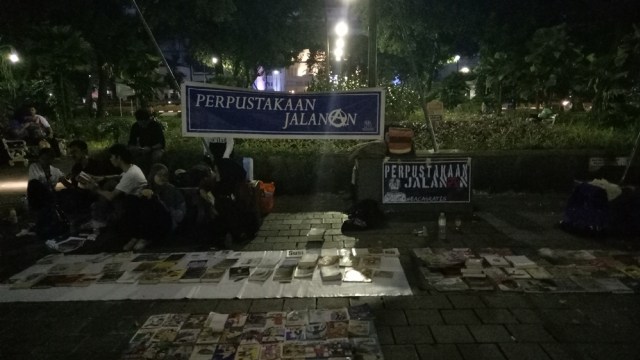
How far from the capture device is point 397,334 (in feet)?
13.8

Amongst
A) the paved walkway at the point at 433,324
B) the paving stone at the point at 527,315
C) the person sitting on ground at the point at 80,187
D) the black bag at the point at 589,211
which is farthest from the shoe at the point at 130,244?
the black bag at the point at 589,211

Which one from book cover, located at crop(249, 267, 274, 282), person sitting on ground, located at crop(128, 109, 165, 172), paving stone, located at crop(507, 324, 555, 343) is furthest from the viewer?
person sitting on ground, located at crop(128, 109, 165, 172)

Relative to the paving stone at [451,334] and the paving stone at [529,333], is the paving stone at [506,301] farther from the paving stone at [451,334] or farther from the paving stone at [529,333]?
the paving stone at [451,334]

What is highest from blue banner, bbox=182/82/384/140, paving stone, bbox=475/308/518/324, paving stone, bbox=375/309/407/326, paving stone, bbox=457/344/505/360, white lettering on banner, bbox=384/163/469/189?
blue banner, bbox=182/82/384/140

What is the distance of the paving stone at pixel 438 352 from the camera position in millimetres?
3831

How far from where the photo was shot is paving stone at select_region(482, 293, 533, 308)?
15.4 feet

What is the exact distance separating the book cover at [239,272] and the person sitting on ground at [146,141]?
4.13 meters

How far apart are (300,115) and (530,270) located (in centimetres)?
422

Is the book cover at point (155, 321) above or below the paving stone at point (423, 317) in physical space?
below

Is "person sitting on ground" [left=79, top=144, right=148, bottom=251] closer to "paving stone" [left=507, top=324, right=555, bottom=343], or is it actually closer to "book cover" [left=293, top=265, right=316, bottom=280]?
"book cover" [left=293, top=265, right=316, bottom=280]

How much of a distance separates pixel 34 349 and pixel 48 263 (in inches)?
91.5

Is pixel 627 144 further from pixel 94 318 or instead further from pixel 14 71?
pixel 14 71

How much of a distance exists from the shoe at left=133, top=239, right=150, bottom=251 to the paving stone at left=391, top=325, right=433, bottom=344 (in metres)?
3.84

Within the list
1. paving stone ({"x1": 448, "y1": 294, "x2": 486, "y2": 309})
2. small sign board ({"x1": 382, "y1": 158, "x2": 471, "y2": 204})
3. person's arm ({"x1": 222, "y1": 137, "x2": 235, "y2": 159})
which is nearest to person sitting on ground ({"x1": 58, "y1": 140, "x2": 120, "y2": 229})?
person's arm ({"x1": 222, "y1": 137, "x2": 235, "y2": 159})
